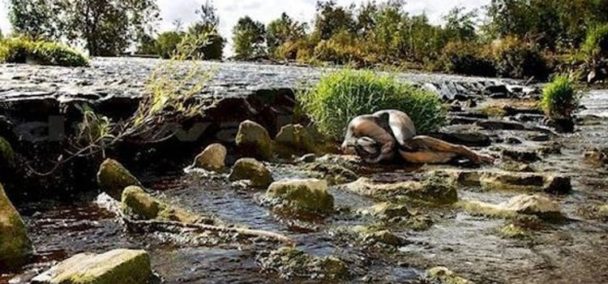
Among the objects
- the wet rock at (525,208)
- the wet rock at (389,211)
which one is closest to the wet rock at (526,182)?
the wet rock at (525,208)

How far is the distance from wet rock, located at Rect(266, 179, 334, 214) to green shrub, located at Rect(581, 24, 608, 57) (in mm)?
23903

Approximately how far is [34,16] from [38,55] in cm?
2316

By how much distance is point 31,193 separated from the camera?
5.98m

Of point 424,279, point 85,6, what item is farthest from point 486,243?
point 85,6

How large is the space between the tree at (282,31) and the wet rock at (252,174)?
38.5 m

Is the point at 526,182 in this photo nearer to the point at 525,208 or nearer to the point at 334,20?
the point at 525,208

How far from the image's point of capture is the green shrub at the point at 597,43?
26.8 meters

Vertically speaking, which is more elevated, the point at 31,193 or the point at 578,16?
the point at 578,16

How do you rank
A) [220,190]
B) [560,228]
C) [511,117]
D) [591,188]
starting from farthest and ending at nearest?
[511,117] → [591,188] → [220,190] → [560,228]

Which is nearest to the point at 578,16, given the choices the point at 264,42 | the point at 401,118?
the point at 264,42

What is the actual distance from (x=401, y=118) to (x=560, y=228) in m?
3.80

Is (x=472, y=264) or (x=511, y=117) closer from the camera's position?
(x=472, y=264)

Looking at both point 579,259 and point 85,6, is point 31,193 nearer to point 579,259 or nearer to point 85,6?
point 579,259

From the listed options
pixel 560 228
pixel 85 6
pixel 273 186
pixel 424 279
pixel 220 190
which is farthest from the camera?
pixel 85 6
